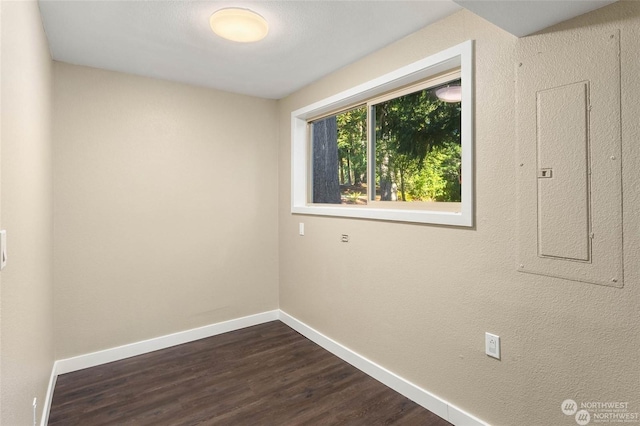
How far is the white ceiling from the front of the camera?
1.78 m

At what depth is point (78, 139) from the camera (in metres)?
2.55

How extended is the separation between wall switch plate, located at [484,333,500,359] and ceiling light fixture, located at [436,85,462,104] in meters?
1.39

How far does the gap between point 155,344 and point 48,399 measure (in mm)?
850

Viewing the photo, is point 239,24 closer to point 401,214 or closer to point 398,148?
point 398,148

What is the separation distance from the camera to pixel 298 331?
3.27 metres

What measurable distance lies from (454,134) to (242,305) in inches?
100

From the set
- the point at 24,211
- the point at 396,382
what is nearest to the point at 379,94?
the point at 396,382

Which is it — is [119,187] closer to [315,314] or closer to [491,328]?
[315,314]

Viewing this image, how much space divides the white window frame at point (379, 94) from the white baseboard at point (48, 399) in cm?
222

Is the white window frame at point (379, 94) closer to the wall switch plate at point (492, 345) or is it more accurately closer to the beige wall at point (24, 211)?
the wall switch plate at point (492, 345)

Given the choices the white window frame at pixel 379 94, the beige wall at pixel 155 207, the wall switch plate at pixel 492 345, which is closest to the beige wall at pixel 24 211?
the beige wall at pixel 155 207

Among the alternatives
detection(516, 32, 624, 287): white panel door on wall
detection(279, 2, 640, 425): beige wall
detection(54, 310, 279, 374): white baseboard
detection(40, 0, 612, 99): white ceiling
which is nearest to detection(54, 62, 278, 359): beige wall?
detection(54, 310, 279, 374): white baseboard

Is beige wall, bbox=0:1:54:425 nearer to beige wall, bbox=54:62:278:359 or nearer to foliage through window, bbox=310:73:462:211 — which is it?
→ beige wall, bbox=54:62:278:359

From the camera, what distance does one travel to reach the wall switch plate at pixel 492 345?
1.74 meters
